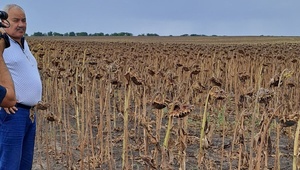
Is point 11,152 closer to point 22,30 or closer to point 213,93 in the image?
point 22,30

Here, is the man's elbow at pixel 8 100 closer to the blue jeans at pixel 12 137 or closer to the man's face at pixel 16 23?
the blue jeans at pixel 12 137

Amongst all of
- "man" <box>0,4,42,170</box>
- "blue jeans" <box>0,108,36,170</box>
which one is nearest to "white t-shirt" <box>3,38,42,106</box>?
"man" <box>0,4,42,170</box>

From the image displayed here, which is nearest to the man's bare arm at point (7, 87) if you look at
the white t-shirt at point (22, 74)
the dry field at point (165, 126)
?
the white t-shirt at point (22, 74)

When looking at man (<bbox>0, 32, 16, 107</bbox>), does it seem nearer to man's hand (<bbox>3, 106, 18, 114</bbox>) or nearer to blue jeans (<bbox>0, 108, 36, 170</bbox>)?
man's hand (<bbox>3, 106, 18, 114</bbox>)

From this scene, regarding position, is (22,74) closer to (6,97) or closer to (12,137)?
(12,137)

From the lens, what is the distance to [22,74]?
3.80m

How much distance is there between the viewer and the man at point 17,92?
3.77 m

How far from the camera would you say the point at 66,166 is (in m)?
5.94

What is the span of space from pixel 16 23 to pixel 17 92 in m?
0.53

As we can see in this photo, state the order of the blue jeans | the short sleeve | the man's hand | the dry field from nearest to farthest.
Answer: the short sleeve < the dry field < the man's hand < the blue jeans

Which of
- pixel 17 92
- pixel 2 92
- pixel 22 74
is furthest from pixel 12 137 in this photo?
pixel 2 92

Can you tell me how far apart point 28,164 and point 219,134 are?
4.07m

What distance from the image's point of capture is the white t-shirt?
375cm

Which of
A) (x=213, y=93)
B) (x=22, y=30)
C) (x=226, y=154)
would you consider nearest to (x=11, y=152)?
(x=22, y=30)
